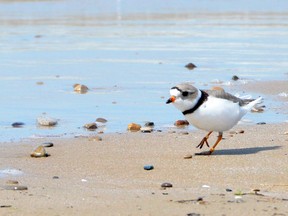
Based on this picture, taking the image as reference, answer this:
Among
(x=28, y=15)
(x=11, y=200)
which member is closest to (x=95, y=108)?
(x=11, y=200)

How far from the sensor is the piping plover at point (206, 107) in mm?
6938

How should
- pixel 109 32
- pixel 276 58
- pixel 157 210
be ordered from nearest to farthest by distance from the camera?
pixel 157 210 → pixel 276 58 → pixel 109 32

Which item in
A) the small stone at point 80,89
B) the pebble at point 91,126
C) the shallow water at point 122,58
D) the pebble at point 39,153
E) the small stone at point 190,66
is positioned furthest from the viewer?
the small stone at point 190,66

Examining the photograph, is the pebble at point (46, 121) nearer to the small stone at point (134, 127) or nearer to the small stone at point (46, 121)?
the small stone at point (46, 121)

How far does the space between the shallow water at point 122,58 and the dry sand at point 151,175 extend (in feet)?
2.87

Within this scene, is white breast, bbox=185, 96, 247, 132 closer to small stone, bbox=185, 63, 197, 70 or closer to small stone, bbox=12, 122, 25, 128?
small stone, bbox=12, 122, 25, 128

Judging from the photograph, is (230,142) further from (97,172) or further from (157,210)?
(157,210)

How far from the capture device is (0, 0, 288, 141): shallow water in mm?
9742

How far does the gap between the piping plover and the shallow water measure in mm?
1729

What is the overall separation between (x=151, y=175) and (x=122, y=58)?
827 centimetres

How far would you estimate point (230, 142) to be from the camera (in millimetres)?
7805

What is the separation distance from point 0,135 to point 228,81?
4.49m

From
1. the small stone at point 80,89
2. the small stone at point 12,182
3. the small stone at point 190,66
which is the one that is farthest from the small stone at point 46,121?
the small stone at point 190,66

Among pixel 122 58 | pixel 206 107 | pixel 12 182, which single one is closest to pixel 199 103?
pixel 206 107
